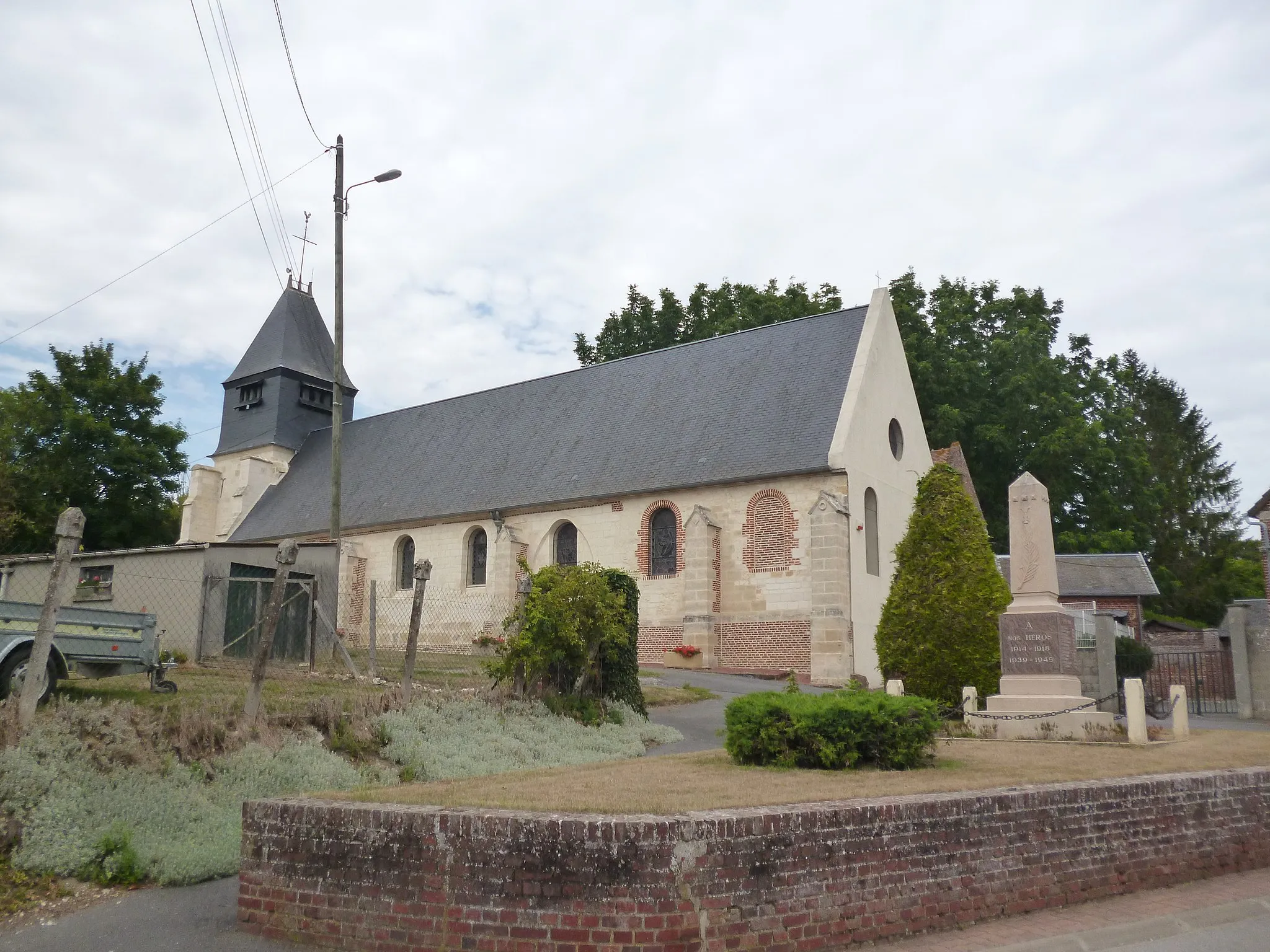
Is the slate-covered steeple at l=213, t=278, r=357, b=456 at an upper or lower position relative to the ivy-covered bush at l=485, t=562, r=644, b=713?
upper

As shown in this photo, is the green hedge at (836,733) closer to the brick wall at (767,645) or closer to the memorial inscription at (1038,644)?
the memorial inscription at (1038,644)

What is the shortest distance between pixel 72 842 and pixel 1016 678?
11151 mm

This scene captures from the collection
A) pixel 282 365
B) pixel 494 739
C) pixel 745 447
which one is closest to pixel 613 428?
pixel 745 447

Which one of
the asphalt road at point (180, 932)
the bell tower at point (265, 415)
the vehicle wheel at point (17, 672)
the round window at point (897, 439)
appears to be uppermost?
the bell tower at point (265, 415)

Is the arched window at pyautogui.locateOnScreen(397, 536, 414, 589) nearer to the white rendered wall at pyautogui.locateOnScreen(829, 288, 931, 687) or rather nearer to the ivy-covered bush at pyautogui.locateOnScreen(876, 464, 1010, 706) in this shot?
the white rendered wall at pyautogui.locateOnScreen(829, 288, 931, 687)

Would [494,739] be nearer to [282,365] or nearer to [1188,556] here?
[282,365]

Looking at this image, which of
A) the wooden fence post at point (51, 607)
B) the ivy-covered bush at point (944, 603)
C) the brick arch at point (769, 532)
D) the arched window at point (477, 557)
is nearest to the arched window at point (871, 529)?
the brick arch at point (769, 532)

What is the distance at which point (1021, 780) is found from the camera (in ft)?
23.8

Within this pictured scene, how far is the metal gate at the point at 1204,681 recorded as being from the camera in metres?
23.1

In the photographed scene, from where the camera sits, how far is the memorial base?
12336 millimetres

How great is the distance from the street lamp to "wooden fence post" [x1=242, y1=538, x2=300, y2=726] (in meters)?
9.36

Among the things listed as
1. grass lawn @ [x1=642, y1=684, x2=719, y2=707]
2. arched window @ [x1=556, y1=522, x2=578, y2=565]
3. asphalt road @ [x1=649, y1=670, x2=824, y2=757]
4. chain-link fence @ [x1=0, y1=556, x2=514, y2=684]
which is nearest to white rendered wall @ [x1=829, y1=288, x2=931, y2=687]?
asphalt road @ [x1=649, y1=670, x2=824, y2=757]

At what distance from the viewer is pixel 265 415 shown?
39.6 meters

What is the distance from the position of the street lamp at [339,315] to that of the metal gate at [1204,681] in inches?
724
